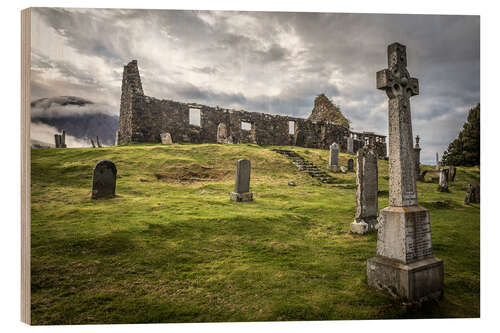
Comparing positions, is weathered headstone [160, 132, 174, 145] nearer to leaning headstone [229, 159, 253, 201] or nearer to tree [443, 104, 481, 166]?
leaning headstone [229, 159, 253, 201]

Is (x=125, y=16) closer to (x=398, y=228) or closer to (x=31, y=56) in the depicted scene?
(x=31, y=56)

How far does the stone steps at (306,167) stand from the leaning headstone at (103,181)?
8.26m

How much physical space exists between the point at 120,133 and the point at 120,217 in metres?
15.7

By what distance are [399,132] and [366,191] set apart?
2.82 m

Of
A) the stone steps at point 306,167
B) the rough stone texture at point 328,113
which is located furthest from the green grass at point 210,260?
the rough stone texture at point 328,113

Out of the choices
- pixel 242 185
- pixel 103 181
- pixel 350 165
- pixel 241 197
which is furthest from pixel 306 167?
pixel 103 181

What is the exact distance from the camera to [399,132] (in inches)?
131

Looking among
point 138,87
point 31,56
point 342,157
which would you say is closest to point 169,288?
point 31,56

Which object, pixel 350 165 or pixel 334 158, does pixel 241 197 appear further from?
pixel 350 165

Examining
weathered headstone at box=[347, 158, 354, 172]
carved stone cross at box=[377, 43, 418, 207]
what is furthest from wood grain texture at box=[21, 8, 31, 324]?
weathered headstone at box=[347, 158, 354, 172]

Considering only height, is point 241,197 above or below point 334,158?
below

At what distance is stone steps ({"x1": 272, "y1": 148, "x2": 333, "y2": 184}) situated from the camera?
12.8 m

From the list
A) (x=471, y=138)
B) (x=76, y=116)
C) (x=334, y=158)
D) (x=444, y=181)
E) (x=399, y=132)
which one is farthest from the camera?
(x=334, y=158)

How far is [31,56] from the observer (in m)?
4.53
